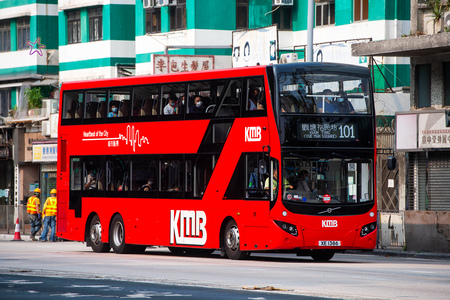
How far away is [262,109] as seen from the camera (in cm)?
2183

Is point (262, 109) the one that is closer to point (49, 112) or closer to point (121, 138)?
point (121, 138)

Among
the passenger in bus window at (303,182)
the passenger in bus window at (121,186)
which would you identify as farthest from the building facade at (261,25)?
the passenger in bus window at (303,182)

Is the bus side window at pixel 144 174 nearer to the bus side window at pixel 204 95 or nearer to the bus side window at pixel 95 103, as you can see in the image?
the bus side window at pixel 95 103

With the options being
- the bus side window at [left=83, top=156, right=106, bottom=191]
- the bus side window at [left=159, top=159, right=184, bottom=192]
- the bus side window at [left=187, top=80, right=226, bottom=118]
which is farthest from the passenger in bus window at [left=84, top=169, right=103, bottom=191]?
the bus side window at [left=187, top=80, right=226, bottom=118]

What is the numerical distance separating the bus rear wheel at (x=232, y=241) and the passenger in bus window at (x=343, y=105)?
345 cm

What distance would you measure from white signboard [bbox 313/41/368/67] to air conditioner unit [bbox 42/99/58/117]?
13.4 metres

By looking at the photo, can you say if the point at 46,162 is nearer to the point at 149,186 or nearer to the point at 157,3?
the point at 157,3

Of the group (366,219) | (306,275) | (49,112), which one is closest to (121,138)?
(366,219)

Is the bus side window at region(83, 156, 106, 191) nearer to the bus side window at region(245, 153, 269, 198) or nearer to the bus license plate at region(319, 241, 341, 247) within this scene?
the bus side window at region(245, 153, 269, 198)

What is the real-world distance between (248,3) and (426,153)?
1315cm

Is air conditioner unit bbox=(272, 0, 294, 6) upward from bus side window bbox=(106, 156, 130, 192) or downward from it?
upward

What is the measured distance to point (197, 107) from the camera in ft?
77.3

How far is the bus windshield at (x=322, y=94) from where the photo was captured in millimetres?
21594

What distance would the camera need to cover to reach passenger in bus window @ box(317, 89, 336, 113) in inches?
858
